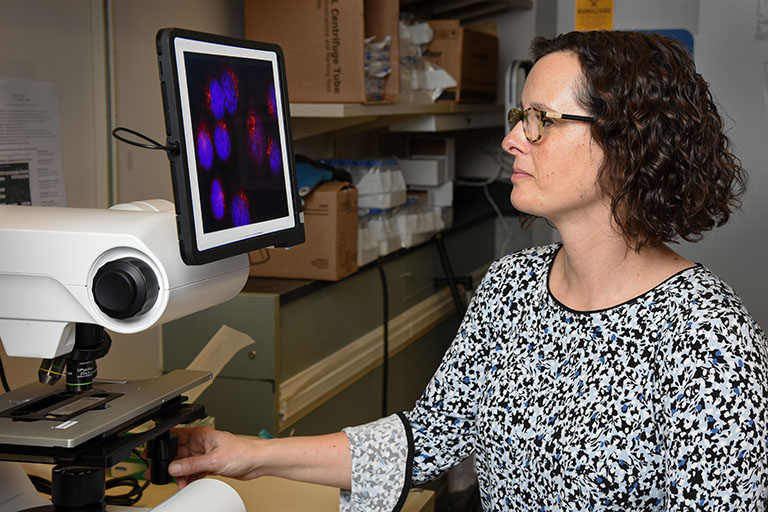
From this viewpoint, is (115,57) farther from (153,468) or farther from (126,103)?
(153,468)

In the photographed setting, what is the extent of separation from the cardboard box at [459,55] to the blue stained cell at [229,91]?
2.18 m

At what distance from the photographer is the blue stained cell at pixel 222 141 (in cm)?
107

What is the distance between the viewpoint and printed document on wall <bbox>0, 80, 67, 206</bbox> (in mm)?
1634

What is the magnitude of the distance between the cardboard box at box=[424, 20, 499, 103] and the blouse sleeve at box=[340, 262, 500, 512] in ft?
6.15

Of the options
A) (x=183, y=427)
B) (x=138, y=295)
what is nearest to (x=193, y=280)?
(x=138, y=295)

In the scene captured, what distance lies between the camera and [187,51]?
39.8 inches

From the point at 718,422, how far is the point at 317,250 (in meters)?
1.37

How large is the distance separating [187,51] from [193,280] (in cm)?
27

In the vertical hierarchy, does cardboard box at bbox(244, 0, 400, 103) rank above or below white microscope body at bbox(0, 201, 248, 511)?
above

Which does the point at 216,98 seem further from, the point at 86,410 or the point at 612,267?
the point at 612,267

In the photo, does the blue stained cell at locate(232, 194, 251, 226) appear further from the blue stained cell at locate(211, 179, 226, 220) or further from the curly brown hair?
the curly brown hair

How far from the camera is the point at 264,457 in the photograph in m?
1.38

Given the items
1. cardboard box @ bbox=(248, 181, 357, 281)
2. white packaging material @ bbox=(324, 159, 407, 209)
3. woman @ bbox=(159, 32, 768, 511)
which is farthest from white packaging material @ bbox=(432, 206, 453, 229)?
woman @ bbox=(159, 32, 768, 511)

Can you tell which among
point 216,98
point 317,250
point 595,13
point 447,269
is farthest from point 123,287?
point 447,269
